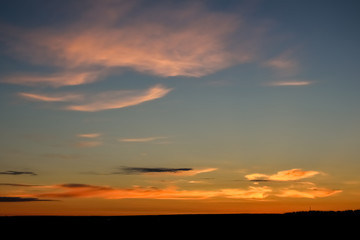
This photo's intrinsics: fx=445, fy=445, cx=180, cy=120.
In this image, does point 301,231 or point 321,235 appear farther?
point 301,231

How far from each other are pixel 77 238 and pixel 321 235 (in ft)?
107

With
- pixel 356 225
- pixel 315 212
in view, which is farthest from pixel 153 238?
pixel 315 212

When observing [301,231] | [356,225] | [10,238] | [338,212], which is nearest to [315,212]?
[338,212]

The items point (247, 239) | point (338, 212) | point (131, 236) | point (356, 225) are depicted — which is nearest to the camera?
point (247, 239)

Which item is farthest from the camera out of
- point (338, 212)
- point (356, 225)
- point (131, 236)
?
point (338, 212)

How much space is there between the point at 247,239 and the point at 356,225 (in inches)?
1006

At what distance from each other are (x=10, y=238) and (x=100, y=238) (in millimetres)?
11656

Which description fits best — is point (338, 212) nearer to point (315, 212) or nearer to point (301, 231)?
point (315, 212)

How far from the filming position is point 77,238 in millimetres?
58594

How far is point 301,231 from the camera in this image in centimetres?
6488

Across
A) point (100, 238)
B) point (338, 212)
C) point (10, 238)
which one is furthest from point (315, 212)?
point (10, 238)

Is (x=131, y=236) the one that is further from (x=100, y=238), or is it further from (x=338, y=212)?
(x=338, y=212)

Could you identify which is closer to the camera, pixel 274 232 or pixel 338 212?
pixel 274 232

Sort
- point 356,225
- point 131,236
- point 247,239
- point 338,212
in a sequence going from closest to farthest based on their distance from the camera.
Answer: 1. point 247,239
2. point 131,236
3. point 356,225
4. point 338,212
